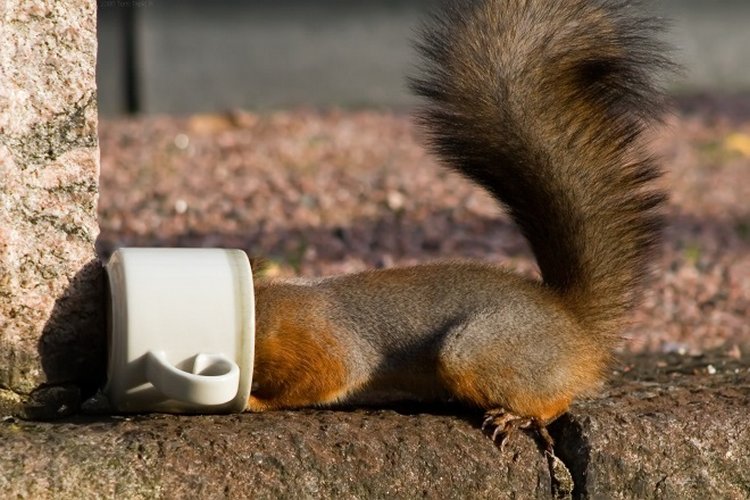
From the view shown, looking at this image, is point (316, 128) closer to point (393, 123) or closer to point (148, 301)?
point (393, 123)

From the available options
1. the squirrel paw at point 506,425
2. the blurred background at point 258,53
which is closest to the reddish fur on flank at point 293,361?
the squirrel paw at point 506,425

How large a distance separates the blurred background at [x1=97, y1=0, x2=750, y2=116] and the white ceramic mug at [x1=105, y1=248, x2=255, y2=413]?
19.4 ft

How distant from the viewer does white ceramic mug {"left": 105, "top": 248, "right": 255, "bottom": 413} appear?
2.54 meters

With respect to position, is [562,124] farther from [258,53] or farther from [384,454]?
[258,53]

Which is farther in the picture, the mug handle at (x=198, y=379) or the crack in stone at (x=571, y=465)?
the crack in stone at (x=571, y=465)

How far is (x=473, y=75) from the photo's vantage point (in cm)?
292

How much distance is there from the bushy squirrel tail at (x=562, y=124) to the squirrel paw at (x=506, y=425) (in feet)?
0.97

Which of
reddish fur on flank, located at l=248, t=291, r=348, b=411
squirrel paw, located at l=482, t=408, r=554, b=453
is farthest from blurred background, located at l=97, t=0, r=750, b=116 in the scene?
squirrel paw, located at l=482, t=408, r=554, b=453

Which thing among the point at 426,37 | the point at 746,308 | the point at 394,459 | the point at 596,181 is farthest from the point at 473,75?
the point at 746,308

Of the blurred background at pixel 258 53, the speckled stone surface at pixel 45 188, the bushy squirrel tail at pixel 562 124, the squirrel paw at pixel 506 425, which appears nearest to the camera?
the speckled stone surface at pixel 45 188

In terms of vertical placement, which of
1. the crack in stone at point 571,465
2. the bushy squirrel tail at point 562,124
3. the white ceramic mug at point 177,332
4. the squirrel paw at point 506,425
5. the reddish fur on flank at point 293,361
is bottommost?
the crack in stone at point 571,465

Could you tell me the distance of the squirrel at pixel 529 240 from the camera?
2.85 m

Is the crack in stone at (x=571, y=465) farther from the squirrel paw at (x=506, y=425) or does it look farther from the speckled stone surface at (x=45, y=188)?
A: the speckled stone surface at (x=45, y=188)

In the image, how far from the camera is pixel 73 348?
268 cm
